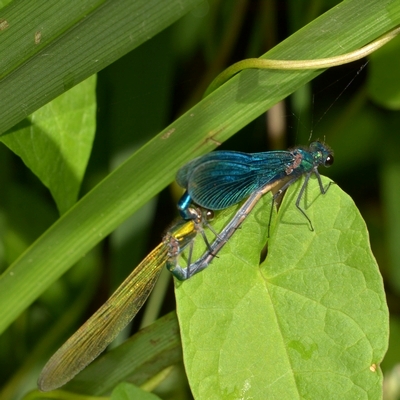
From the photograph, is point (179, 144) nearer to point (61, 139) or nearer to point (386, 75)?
point (61, 139)

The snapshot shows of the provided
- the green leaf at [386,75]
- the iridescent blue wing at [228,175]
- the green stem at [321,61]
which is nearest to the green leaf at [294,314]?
the iridescent blue wing at [228,175]

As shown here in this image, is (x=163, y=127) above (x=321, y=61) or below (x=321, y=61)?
below

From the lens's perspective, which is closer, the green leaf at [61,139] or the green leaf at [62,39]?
the green leaf at [62,39]

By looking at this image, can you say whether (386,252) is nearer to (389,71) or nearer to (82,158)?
(389,71)

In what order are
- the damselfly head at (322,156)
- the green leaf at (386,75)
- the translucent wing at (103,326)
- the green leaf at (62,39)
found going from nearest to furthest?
the green leaf at (62,39) → the damselfly head at (322,156) → the translucent wing at (103,326) → the green leaf at (386,75)

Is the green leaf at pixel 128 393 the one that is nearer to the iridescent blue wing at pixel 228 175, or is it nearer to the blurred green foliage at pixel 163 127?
the iridescent blue wing at pixel 228 175

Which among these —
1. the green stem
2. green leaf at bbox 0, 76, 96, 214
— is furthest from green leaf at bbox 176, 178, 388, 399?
green leaf at bbox 0, 76, 96, 214

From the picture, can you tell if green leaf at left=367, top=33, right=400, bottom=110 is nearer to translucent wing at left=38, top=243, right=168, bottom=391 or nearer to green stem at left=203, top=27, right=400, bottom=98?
green stem at left=203, top=27, right=400, bottom=98

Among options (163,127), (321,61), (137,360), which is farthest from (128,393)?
(163,127)
